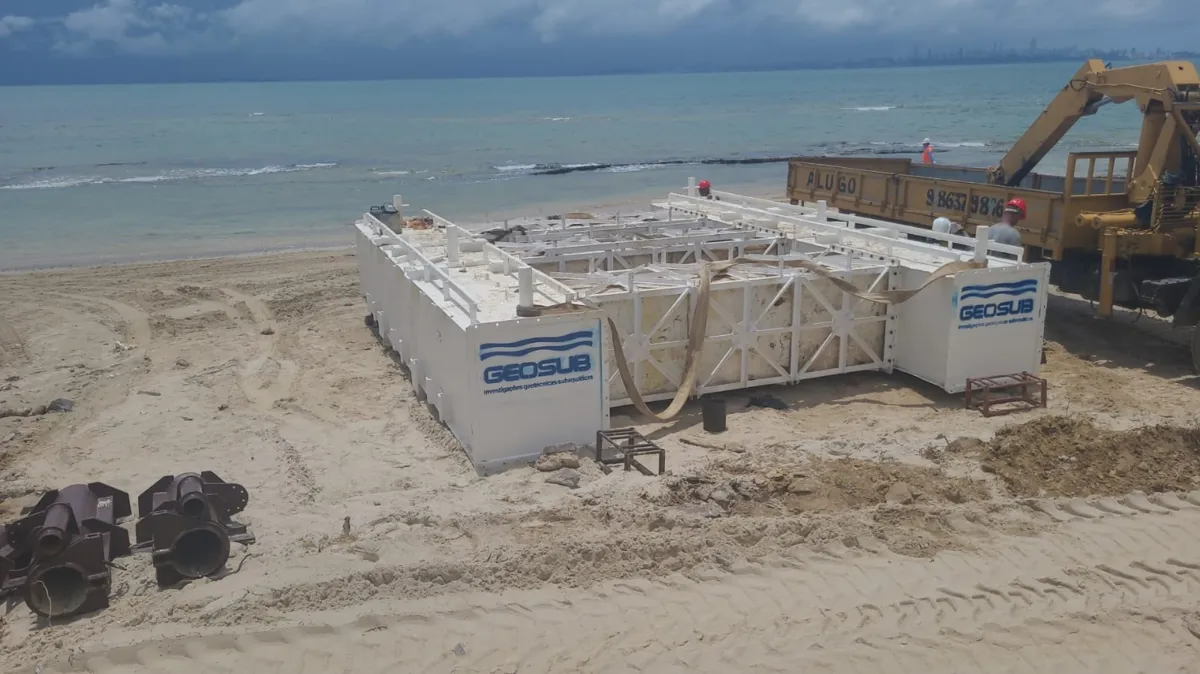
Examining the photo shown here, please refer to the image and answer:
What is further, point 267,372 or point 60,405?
point 267,372

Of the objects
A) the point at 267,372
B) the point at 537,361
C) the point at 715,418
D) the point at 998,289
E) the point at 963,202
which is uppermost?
the point at 963,202

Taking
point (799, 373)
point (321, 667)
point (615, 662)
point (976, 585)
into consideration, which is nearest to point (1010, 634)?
point (976, 585)

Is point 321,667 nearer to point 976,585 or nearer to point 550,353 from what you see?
point 550,353

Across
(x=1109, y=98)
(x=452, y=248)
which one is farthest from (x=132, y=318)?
(x=1109, y=98)

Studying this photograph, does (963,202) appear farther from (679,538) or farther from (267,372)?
(267,372)

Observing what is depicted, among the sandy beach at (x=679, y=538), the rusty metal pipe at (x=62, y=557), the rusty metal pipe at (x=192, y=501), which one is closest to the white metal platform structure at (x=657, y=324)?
the sandy beach at (x=679, y=538)

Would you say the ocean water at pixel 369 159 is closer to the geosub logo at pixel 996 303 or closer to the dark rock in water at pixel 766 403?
the dark rock in water at pixel 766 403

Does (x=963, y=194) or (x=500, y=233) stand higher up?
(x=963, y=194)
